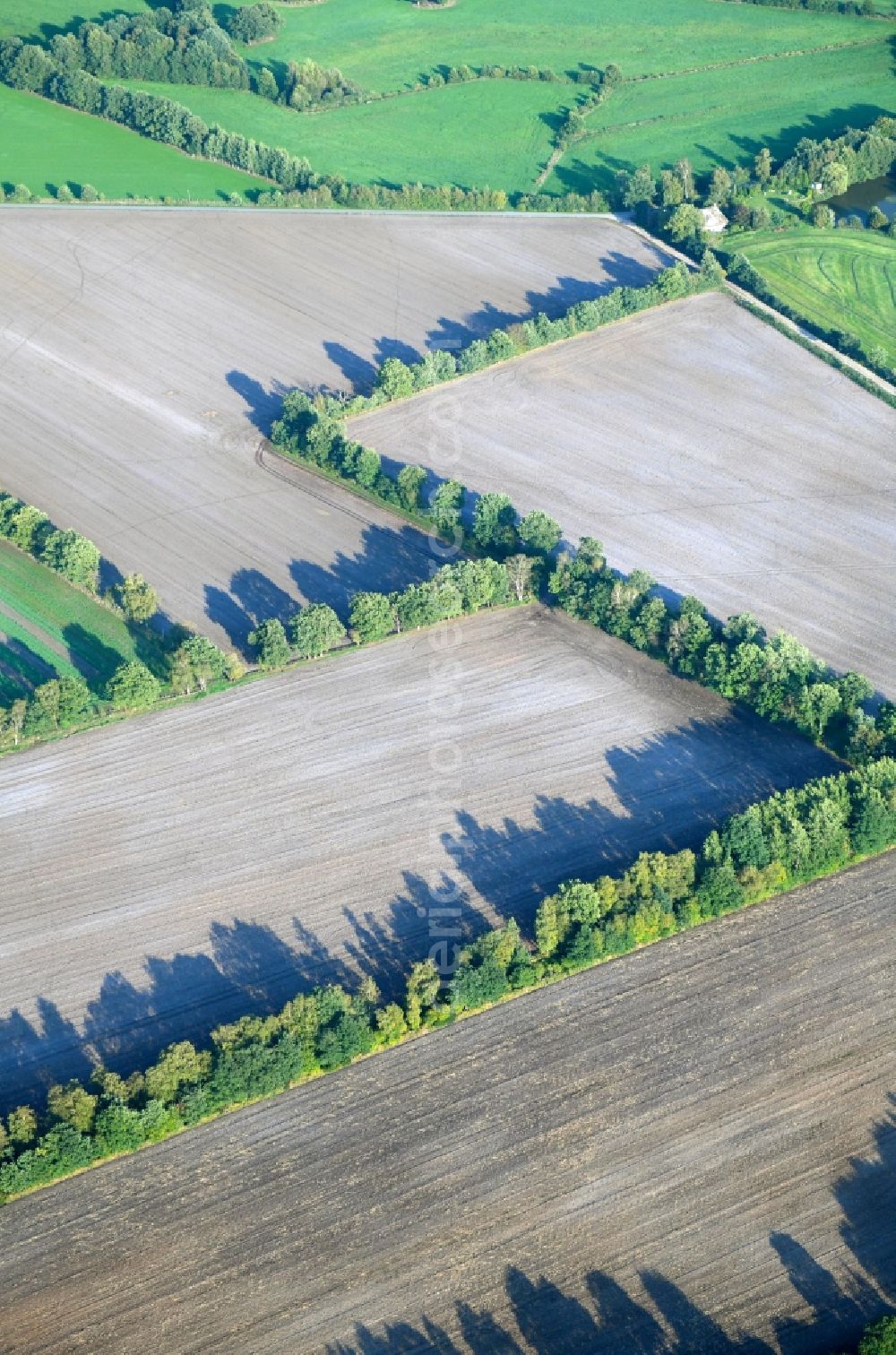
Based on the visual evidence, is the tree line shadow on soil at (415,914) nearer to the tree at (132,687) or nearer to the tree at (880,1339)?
the tree at (132,687)

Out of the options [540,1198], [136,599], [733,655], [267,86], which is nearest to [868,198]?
[267,86]

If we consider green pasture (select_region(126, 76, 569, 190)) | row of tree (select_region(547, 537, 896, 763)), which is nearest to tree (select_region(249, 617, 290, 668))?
row of tree (select_region(547, 537, 896, 763))

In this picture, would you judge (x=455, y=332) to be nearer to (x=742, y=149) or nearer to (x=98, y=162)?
(x=98, y=162)

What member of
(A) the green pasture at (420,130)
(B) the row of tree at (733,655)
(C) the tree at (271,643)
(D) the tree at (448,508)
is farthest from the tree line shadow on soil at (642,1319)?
(A) the green pasture at (420,130)

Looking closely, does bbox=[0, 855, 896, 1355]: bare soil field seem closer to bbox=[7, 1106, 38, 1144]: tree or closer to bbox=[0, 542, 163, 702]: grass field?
bbox=[7, 1106, 38, 1144]: tree

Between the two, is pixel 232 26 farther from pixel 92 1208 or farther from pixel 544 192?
pixel 92 1208

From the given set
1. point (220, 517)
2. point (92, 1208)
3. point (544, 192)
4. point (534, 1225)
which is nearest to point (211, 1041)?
point (92, 1208)
